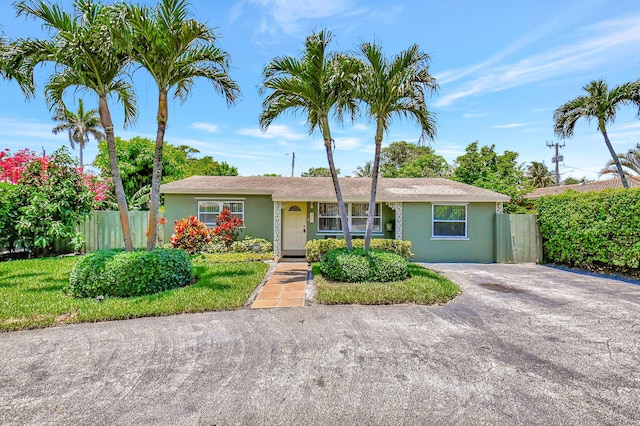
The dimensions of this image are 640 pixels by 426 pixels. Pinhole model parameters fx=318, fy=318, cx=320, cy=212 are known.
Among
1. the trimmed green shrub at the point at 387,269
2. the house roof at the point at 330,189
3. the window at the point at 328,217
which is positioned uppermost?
the house roof at the point at 330,189

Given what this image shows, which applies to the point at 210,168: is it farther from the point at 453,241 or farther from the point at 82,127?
the point at 453,241

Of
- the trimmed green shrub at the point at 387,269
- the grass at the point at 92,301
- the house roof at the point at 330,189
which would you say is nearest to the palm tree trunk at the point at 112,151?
the grass at the point at 92,301

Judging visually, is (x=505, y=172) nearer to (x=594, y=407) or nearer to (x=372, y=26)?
(x=372, y=26)

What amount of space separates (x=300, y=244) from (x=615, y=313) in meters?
10.4

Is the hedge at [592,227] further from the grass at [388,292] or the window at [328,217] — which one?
the window at [328,217]

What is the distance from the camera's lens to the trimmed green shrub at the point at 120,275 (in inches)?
266

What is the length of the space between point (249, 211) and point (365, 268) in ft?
24.7

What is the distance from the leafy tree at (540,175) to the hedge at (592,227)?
1337 inches

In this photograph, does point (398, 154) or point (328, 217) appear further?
point (398, 154)

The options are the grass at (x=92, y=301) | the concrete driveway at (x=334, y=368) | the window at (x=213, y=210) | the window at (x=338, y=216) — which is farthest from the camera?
the window at (x=213, y=210)

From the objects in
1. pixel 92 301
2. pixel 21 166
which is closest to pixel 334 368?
pixel 92 301

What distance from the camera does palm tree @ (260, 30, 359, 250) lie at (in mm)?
8266

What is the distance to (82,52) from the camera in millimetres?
6852

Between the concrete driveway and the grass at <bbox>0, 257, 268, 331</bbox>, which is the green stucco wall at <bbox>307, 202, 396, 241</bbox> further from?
the concrete driveway
